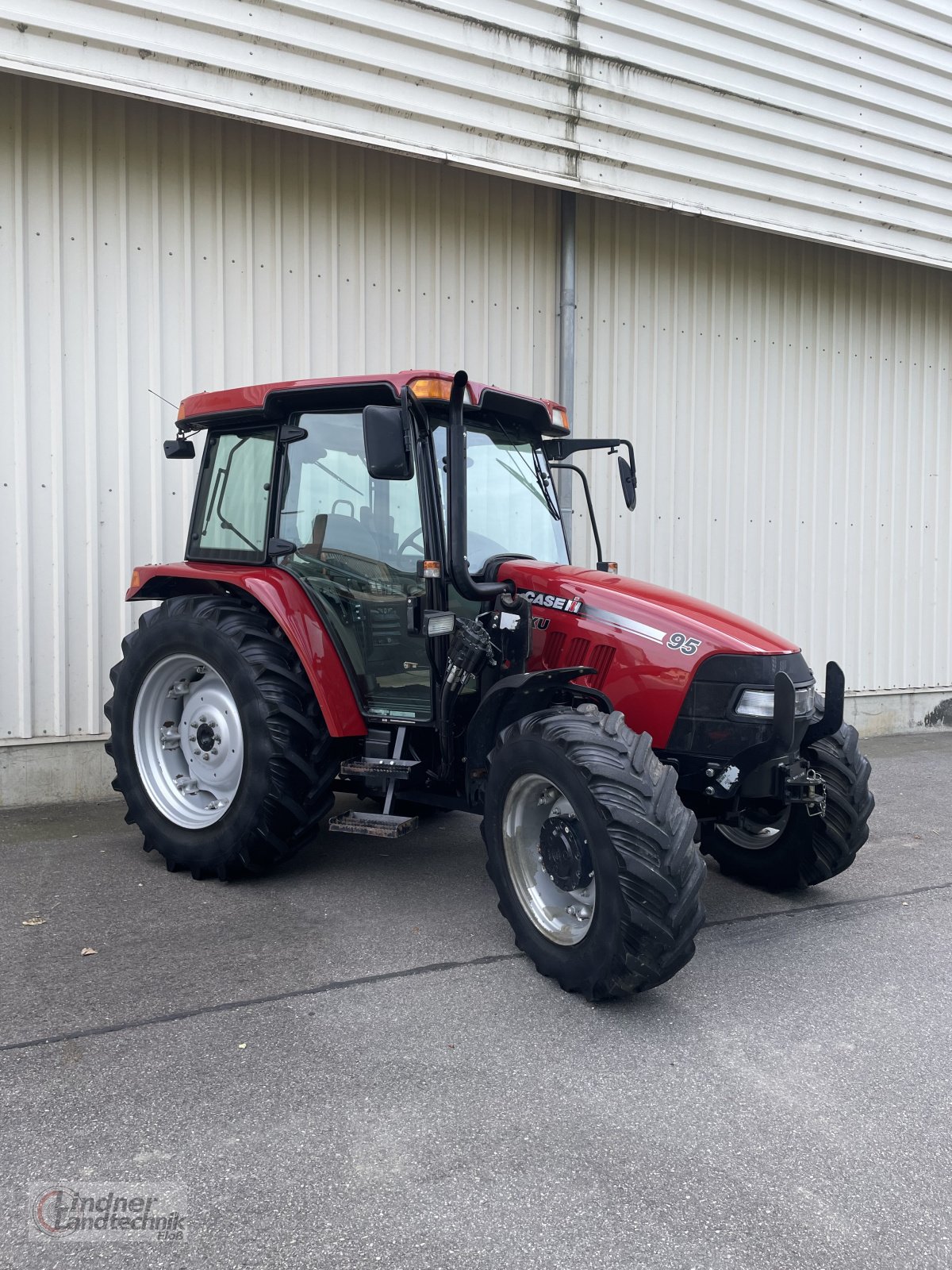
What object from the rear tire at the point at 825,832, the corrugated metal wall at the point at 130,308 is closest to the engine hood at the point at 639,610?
the rear tire at the point at 825,832

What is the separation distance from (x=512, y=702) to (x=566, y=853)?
0.68m

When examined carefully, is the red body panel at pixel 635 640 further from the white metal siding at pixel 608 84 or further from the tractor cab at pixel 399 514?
the white metal siding at pixel 608 84

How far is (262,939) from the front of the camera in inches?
159

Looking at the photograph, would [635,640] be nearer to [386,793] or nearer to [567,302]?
[386,793]

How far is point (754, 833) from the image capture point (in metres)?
4.75

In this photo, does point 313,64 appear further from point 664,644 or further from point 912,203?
point 912,203

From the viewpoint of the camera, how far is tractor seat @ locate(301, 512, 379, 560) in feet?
14.9

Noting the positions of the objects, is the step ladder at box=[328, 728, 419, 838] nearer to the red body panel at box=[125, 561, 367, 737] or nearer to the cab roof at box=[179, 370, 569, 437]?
the red body panel at box=[125, 561, 367, 737]

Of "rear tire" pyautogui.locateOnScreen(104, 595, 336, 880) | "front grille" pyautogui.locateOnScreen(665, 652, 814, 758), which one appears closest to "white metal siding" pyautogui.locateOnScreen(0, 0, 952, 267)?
"rear tire" pyautogui.locateOnScreen(104, 595, 336, 880)

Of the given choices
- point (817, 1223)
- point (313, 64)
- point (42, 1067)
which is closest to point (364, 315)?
point (313, 64)

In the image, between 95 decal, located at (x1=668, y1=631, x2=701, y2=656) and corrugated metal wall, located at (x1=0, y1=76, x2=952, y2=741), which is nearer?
95 decal, located at (x1=668, y1=631, x2=701, y2=656)

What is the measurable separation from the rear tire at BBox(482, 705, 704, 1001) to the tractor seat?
1174 millimetres

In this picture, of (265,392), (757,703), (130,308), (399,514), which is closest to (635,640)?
(757,703)

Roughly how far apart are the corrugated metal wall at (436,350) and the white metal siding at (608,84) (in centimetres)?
56
